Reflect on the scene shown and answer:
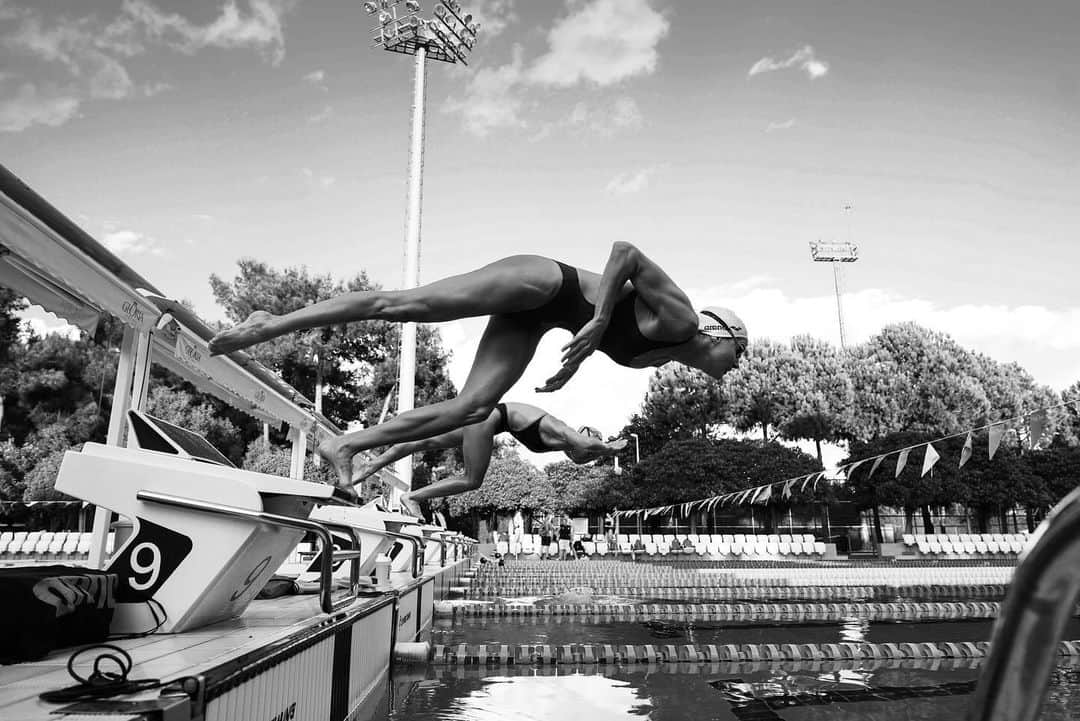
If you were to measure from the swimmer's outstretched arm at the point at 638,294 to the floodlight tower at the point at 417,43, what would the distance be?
15686mm

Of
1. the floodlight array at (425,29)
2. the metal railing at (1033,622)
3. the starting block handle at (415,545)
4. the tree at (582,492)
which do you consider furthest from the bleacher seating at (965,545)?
the metal railing at (1033,622)

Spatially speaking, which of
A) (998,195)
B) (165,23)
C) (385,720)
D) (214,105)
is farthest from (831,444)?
(385,720)

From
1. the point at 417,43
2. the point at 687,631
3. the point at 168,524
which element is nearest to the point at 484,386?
the point at 168,524

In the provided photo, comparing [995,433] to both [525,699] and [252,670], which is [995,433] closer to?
[525,699]

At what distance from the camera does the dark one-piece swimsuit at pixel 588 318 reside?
3279mm

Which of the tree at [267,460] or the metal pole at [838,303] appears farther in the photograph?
the metal pole at [838,303]

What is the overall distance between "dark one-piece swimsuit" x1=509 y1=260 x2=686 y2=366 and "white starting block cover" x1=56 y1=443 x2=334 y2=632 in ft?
4.91

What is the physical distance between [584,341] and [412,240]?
17247mm

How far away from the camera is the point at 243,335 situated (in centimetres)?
284

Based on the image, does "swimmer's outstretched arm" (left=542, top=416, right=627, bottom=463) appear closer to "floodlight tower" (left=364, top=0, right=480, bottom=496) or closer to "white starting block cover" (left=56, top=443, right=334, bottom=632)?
"white starting block cover" (left=56, top=443, right=334, bottom=632)

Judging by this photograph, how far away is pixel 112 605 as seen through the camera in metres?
2.67

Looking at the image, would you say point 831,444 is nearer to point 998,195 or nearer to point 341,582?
point 998,195

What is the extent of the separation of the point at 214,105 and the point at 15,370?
42.5 ft

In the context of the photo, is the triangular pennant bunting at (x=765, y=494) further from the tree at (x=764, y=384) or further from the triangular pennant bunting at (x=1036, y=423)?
Answer: the tree at (x=764, y=384)
